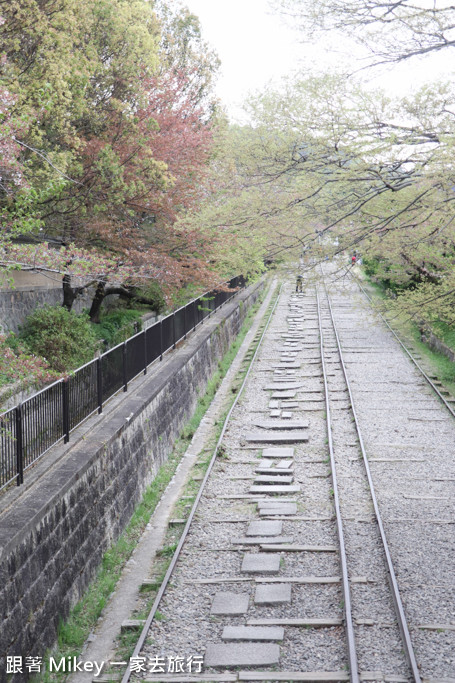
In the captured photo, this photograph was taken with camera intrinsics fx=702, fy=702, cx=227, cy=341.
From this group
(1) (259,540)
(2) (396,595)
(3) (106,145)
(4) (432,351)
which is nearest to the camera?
(2) (396,595)

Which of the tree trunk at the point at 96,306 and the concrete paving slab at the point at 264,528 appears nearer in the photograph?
the concrete paving slab at the point at 264,528

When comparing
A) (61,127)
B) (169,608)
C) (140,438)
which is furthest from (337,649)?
(61,127)

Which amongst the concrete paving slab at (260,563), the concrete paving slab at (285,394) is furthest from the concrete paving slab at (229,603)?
the concrete paving slab at (285,394)

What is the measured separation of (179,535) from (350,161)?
6261 mm

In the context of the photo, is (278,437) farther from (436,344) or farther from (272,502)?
(436,344)

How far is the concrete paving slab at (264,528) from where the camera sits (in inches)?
403

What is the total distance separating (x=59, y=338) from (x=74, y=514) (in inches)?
259

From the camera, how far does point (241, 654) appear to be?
23.7ft

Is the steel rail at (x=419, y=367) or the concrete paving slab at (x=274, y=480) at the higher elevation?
the steel rail at (x=419, y=367)

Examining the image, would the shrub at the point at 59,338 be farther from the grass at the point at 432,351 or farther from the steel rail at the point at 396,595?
the grass at the point at 432,351

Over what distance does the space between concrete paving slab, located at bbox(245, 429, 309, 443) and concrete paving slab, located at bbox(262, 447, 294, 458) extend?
622 millimetres

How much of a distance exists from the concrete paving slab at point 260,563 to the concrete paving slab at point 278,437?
5392 millimetres

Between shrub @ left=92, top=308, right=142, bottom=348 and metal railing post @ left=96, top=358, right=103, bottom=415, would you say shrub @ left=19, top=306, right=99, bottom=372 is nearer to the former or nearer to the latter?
shrub @ left=92, top=308, right=142, bottom=348

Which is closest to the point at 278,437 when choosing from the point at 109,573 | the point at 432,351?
the point at 109,573
